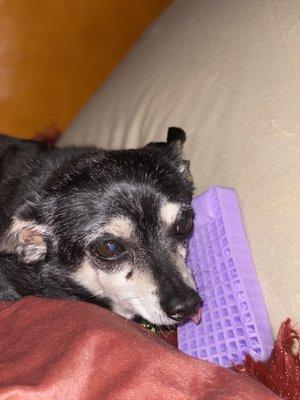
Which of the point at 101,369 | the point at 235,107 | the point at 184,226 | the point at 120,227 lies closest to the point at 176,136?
the point at 235,107

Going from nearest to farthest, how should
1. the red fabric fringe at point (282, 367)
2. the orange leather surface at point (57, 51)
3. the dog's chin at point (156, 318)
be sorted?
the red fabric fringe at point (282, 367)
the dog's chin at point (156, 318)
the orange leather surface at point (57, 51)

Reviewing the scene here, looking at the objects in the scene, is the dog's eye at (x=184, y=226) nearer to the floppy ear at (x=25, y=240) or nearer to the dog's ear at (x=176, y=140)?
the dog's ear at (x=176, y=140)

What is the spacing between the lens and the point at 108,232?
5.89 ft

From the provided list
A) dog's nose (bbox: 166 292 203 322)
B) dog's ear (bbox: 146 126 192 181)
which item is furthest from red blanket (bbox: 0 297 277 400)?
dog's ear (bbox: 146 126 192 181)

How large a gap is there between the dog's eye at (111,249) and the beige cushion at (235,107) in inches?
17.0

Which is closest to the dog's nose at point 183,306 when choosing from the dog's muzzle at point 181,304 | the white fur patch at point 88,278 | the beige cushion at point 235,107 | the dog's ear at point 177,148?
the dog's muzzle at point 181,304

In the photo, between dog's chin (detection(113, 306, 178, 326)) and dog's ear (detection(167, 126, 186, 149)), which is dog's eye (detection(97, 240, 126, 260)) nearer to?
dog's chin (detection(113, 306, 178, 326))

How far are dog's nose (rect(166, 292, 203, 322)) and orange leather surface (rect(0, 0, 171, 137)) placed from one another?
1.57 meters

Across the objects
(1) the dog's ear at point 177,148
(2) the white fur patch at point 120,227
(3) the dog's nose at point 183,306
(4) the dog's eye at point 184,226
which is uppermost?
(1) the dog's ear at point 177,148

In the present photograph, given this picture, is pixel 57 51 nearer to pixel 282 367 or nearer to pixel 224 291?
pixel 224 291

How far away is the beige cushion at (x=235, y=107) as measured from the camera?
164 centimetres

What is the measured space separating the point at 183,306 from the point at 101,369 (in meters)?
0.50

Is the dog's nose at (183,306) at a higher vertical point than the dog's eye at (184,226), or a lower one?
lower

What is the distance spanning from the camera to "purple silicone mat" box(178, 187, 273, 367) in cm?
158
